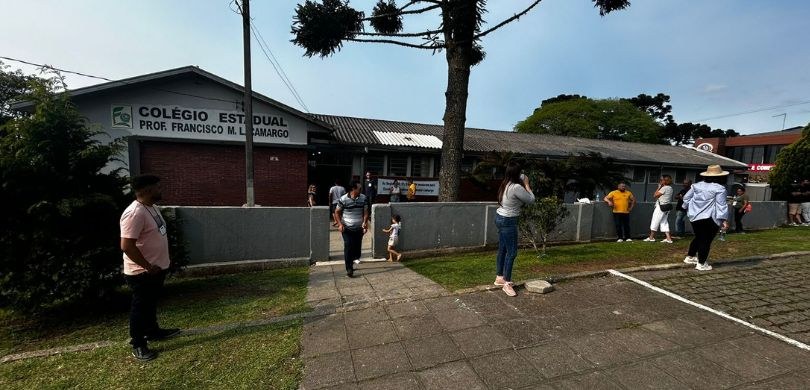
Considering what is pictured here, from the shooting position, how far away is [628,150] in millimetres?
20312

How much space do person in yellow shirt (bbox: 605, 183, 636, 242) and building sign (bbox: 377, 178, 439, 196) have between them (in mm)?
6875

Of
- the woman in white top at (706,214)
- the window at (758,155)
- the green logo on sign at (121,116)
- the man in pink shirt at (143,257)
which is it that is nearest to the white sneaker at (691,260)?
the woman in white top at (706,214)

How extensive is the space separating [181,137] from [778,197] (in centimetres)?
2195

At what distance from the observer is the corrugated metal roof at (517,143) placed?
14.6 meters

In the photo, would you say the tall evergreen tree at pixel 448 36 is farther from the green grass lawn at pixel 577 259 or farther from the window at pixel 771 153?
the window at pixel 771 153

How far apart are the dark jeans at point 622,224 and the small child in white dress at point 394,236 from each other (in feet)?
17.8

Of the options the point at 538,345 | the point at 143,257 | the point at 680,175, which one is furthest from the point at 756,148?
the point at 143,257

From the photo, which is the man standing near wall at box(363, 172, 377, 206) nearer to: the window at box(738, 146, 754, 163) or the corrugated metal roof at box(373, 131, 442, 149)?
the corrugated metal roof at box(373, 131, 442, 149)

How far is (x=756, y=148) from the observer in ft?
112

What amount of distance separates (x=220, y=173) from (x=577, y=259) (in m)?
10.2

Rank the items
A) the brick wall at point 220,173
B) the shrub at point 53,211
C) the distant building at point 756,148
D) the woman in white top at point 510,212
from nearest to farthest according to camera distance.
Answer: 1. the shrub at point 53,211
2. the woman in white top at point 510,212
3. the brick wall at point 220,173
4. the distant building at point 756,148

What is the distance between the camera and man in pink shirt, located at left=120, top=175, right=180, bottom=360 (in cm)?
298

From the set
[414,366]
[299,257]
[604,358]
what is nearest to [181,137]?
[299,257]

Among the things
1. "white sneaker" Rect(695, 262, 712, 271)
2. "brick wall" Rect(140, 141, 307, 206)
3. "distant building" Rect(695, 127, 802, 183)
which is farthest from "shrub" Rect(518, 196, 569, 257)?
"distant building" Rect(695, 127, 802, 183)
